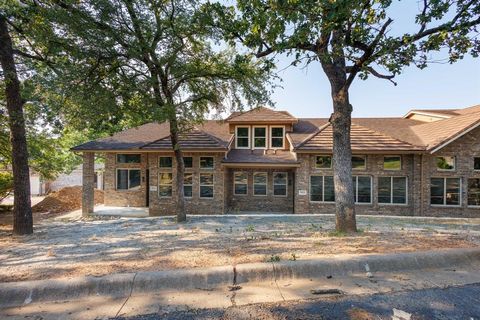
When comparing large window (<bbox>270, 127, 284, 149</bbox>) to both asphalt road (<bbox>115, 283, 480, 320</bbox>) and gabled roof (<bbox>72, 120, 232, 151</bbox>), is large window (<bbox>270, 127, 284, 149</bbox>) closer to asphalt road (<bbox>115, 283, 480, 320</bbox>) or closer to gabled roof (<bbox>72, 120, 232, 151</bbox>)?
gabled roof (<bbox>72, 120, 232, 151</bbox>)

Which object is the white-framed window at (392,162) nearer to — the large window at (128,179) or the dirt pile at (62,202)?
the large window at (128,179)

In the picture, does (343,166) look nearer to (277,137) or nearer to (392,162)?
(392,162)

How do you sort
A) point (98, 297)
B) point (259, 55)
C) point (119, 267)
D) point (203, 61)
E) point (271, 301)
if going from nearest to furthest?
point (271, 301) → point (98, 297) → point (119, 267) → point (259, 55) → point (203, 61)

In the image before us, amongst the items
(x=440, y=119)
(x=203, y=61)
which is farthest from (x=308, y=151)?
(x=440, y=119)

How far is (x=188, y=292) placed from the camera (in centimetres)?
423

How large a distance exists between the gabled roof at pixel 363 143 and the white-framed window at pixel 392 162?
741 mm

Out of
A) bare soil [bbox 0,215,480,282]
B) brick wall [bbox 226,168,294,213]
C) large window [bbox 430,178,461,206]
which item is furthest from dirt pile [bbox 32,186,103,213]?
large window [bbox 430,178,461,206]

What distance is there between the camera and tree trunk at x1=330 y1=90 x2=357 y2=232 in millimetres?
8219

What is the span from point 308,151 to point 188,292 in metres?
12.0

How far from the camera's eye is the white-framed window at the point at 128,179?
17703 mm

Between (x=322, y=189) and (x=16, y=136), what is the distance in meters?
14.0

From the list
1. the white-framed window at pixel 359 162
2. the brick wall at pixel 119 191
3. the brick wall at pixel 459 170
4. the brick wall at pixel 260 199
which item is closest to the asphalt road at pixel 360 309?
the white-framed window at pixel 359 162

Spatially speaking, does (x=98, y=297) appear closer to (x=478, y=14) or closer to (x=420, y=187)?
(x=478, y=14)

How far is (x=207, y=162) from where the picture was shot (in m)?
16.0
